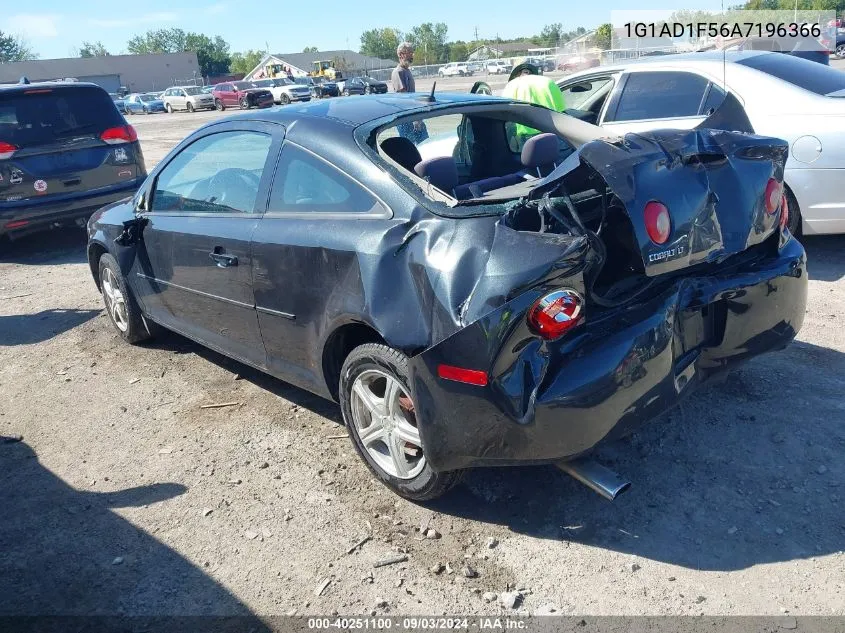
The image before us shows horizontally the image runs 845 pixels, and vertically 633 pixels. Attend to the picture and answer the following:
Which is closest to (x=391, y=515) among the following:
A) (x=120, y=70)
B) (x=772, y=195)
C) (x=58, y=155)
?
(x=772, y=195)

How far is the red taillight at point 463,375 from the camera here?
106 inches

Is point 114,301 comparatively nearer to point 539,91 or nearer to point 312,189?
point 312,189

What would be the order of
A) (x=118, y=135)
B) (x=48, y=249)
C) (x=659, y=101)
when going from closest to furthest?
(x=659, y=101) → (x=118, y=135) → (x=48, y=249)

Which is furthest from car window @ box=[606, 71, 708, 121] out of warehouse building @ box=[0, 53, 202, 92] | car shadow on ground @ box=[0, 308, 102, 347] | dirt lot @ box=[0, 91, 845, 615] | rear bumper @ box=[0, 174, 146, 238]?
warehouse building @ box=[0, 53, 202, 92]

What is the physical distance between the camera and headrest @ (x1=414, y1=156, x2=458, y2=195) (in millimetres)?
3389

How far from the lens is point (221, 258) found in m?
3.97

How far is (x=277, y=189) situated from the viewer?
12.3 ft

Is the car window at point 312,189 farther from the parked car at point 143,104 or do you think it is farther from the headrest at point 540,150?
the parked car at point 143,104

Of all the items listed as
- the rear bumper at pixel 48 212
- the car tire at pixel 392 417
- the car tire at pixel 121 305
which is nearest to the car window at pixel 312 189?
the car tire at pixel 392 417

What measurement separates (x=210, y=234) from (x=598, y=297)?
221cm

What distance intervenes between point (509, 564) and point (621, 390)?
800 millimetres

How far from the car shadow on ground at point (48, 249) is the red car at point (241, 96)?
3347cm

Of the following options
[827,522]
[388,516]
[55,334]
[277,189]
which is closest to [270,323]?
[277,189]

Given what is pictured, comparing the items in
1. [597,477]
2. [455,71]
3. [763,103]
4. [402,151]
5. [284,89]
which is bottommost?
[455,71]
